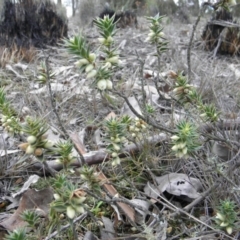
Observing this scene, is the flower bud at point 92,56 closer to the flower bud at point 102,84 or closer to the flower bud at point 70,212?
the flower bud at point 102,84

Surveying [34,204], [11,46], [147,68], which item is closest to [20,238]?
[34,204]

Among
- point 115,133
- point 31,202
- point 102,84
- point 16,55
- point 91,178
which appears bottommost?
point 31,202

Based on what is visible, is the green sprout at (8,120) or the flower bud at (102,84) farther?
the green sprout at (8,120)

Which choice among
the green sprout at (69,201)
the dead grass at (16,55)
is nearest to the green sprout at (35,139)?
the green sprout at (69,201)

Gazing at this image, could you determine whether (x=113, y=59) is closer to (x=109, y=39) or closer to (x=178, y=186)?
(x=109, y=39)

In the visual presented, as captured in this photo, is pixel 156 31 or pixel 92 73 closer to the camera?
pixel 92 73

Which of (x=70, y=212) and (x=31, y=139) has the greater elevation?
(x=31, y=139)

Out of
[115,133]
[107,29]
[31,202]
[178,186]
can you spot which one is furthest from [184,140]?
[31,202]

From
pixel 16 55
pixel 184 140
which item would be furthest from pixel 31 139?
pixel 16 55

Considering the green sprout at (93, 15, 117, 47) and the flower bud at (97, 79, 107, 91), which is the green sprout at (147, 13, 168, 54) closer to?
the green sprout at (93, 15, 117, 47)

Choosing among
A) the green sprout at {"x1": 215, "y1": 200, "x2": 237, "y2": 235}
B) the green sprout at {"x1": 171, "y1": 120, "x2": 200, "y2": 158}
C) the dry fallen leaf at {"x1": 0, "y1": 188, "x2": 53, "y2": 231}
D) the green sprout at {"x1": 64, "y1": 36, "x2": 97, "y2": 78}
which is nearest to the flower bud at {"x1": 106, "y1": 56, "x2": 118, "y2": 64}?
the green sprout at {"x1": 64, "y1": 36, "x2": 97, "y2": 78}

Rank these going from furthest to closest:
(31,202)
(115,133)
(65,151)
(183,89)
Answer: (31,202), (183,89), (115,133), (65,151)

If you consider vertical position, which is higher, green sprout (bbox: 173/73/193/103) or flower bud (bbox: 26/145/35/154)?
green sprout (bbox: 173/73/193/103)

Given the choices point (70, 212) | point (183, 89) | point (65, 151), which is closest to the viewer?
point (70, 212)
